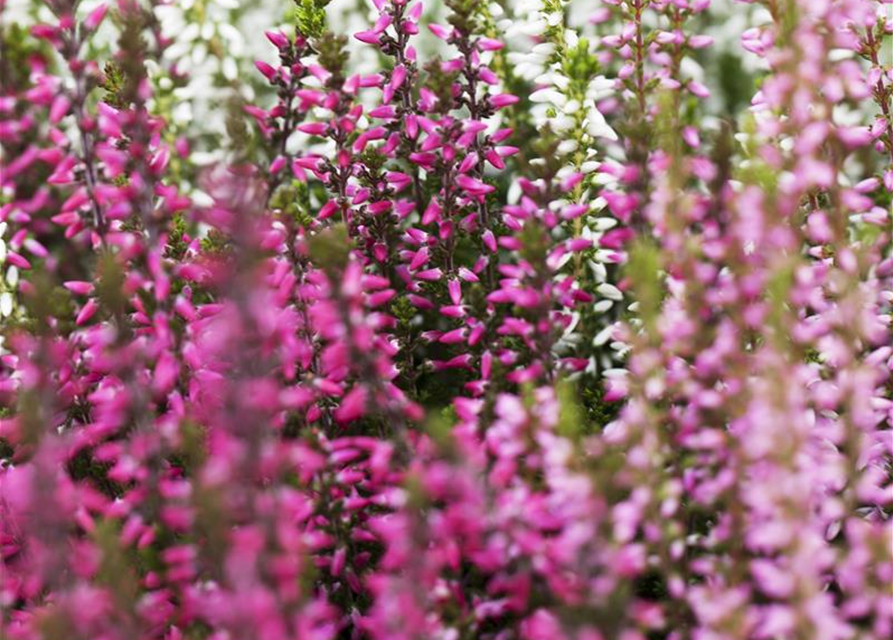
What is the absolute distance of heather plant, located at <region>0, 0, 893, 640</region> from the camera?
1.58 metres

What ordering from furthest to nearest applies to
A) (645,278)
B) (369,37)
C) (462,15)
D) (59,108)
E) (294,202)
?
1. (294,202)
2. (369,37)
3. (462,15)
4. (59,108)
5. (645,278)

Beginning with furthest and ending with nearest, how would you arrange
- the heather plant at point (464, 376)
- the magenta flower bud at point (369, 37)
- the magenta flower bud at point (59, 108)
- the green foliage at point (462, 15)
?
the magenta flower bud at point (369, 37)
the green foliage at point (462, 15)
the magenta flower bud at point (59, 108)
the heather plant at point (464, 376)

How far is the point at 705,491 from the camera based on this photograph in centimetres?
172

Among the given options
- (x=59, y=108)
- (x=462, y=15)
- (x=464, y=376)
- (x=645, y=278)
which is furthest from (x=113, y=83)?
(x=645, y=278)

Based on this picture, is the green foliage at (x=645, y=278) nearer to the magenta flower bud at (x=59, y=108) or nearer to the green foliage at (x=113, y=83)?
the magenta flower bud at (x=59, y=108)

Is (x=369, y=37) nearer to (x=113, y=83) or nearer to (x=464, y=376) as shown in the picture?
(x=113, y=83)

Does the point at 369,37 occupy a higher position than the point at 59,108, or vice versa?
the point at 369,37

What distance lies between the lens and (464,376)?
273 cm

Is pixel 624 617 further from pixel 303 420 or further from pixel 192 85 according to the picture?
pixel 192 85

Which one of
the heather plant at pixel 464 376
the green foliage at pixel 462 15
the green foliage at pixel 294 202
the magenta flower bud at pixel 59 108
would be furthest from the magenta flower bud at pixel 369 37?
the magenta flower bud at pixel 59 108

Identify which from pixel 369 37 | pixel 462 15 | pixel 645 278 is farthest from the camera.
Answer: pixel 369 37

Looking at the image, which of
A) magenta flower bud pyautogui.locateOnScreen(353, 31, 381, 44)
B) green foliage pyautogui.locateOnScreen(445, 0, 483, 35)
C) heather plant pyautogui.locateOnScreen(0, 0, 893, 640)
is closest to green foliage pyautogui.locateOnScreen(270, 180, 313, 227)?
heather plant pyautogui.locateOnScreen(0, 0, 893, 640)

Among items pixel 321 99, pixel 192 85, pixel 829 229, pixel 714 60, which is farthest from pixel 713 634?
pixel 714 60

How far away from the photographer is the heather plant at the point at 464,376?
5.18ft
